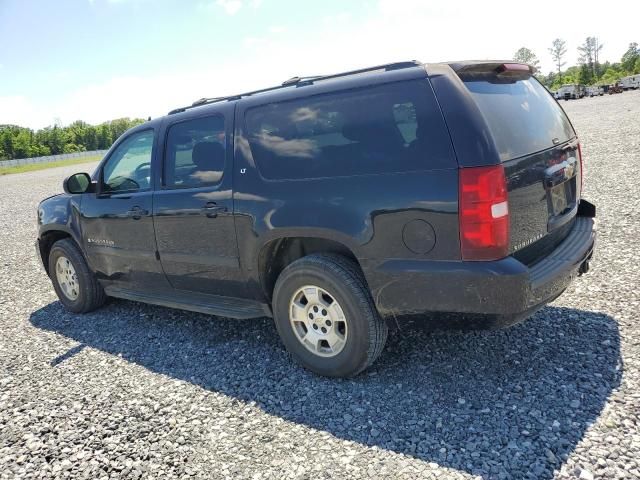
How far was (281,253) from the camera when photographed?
3.67 metres

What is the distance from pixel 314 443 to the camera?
280 cm

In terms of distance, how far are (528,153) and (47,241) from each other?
5197 mm

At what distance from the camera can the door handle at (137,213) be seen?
4352mm

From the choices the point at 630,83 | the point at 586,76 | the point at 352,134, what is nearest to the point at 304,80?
the point at 352,134

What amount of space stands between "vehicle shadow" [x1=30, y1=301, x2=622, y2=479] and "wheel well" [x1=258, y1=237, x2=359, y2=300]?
651 mm

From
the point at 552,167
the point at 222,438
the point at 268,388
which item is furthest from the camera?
the point at 268,388

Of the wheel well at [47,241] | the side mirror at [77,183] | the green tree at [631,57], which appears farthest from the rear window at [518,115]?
the green tree at [631,57]

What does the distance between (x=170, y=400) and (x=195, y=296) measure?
1.06 metres

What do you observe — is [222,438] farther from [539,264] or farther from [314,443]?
[539,264]

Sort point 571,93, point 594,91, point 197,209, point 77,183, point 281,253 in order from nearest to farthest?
point 281,253
point 197,209
point 77,183
point 571,93
point 594,91

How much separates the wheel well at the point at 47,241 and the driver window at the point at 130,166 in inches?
44.6

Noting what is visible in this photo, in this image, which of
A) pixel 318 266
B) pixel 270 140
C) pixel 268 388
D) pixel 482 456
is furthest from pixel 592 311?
pixel 270 140

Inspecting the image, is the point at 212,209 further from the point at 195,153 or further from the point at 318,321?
the point at 318,321

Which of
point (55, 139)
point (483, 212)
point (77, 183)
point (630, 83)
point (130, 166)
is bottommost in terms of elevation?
point (483, 212)
